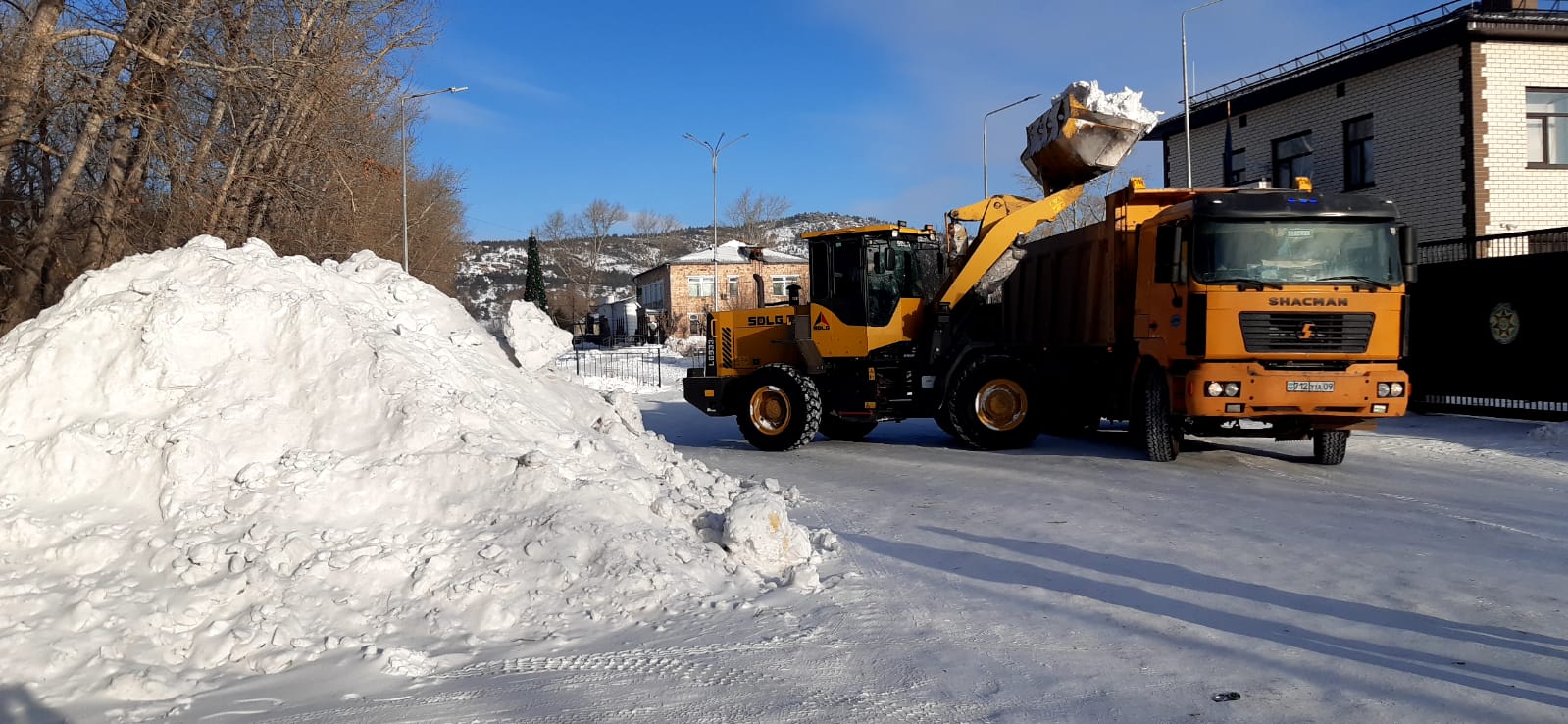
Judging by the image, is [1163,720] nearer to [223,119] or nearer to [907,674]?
[907,674]

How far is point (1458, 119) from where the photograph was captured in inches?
854

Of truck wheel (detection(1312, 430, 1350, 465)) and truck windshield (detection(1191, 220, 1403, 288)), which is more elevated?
truck windshield (detection(1191, 220, 1403, 288))

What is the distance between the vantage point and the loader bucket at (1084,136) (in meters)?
14.0

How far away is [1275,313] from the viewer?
11.0 m

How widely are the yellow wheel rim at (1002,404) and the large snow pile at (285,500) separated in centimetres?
600

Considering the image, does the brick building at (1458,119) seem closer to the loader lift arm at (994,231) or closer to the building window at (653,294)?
the loader lift arm at (994,231)

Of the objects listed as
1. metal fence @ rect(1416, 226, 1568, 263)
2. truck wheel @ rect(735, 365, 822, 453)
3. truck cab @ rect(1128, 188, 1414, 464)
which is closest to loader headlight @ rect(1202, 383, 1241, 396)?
truck cab @ rect(1128, 188, 1414, 464)

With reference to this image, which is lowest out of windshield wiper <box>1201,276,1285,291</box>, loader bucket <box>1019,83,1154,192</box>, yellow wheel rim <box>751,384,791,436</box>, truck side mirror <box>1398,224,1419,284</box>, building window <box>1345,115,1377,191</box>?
yellow wheel rim <box>751,384,791,436</box>

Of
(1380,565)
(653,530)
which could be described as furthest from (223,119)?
(1380,565)

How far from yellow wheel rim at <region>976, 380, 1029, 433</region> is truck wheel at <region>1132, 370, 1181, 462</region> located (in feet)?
6.09

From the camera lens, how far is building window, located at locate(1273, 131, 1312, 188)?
26000mm

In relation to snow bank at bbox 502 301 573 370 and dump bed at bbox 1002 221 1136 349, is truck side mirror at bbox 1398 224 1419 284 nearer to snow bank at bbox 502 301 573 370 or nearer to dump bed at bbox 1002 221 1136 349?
dump bed at bbox 1002 221 1136 349

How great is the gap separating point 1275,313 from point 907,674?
24.9ft

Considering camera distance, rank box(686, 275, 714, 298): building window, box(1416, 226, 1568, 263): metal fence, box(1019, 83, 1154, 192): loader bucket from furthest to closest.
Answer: box(686, 275, 714, 298): building window < box(1416, 226, 1568, 263): metal fence < box(1019, 83, 1154, 192): loader bucket
